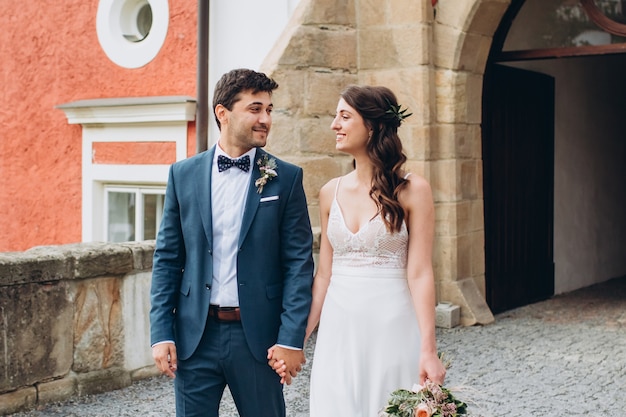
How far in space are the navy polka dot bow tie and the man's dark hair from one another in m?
0.20

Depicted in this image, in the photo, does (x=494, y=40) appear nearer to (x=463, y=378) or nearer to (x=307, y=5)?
(x=307, y=5)

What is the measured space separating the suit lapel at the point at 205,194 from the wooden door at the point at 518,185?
17.9 ft

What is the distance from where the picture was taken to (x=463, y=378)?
5977mm

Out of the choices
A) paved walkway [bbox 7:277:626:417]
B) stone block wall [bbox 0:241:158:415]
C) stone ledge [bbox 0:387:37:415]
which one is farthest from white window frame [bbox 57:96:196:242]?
stone ledge [bbox 0:387:37:415]

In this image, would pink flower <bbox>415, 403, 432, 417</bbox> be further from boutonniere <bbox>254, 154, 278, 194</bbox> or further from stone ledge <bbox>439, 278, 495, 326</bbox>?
stone ledge <bbox>439, 278, 495, 326</bbox>

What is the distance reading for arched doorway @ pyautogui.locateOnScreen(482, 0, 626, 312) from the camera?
8438 millimetres

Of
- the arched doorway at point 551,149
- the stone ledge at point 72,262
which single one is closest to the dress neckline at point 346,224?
the stone ledge at point 72,262

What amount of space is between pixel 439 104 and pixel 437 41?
525mm

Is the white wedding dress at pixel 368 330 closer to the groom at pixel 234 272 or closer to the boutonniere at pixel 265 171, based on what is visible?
the groom at pixel 234 272

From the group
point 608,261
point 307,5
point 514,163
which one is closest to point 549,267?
point 514,163

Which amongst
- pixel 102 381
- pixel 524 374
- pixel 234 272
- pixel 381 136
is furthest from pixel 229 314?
pixel 524 374

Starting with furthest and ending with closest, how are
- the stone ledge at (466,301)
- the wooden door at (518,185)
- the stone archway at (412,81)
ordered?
1. the wooden door at (518,185)
2. the stone ledge at (466,301)
3. the stone archway at (412,81)

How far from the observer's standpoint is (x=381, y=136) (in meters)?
3.40

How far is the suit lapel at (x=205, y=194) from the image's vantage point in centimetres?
327
